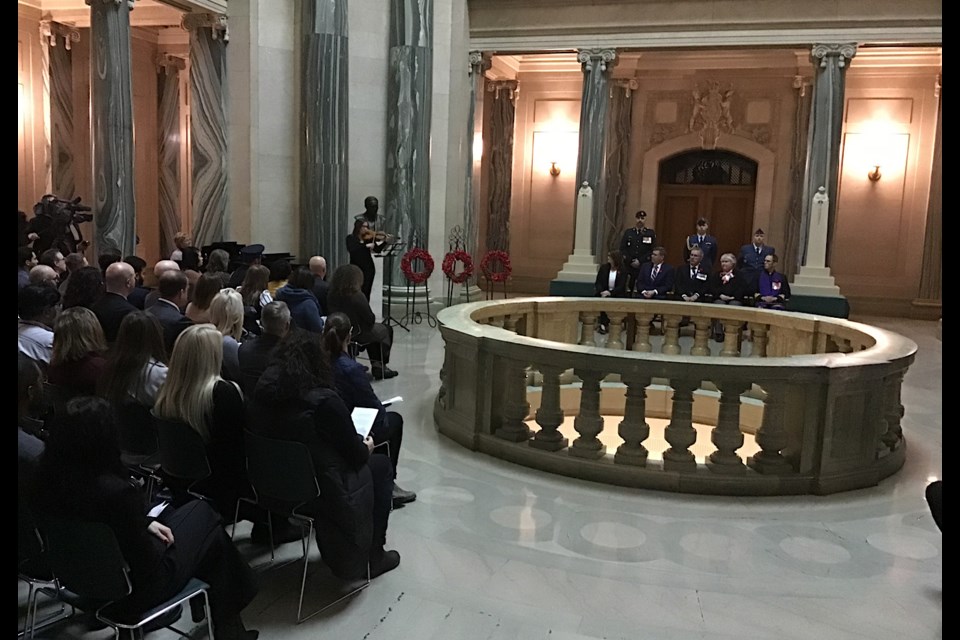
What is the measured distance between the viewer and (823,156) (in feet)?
46.9

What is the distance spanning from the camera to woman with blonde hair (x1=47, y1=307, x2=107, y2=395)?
4.28 meters

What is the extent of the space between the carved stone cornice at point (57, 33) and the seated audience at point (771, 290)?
43.9 feet

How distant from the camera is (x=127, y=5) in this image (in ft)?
34.7

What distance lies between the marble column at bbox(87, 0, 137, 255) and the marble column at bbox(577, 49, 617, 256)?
839 centimetres

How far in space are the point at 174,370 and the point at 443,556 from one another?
5.94 feet

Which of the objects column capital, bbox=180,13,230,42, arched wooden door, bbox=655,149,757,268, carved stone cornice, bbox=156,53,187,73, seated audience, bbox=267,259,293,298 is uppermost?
carved stone cornice, bbox=156,53,187,73

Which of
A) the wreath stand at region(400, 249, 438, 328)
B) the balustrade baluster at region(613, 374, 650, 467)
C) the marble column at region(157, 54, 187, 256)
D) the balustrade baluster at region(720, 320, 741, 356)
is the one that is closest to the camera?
the balustrade baluster at region(613, 374, 650, 467)

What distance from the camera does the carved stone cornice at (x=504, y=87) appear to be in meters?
18.8

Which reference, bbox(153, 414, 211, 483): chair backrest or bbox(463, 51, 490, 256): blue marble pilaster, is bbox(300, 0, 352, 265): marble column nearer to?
bbox(463, 51, 490, 256): blue marble pilaster

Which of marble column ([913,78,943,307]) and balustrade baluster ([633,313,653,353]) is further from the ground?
marble column ([913,78,943,307])

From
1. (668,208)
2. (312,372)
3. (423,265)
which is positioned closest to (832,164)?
(668,208)

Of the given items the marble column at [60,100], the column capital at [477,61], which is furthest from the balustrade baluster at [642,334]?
the marble column at [60,100]

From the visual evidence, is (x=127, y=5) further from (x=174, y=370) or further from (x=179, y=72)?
(x=174, y=370)

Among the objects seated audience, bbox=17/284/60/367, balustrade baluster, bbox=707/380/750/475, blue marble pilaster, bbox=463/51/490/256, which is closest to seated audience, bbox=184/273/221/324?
seated audience, bbox=17/284/60/367
